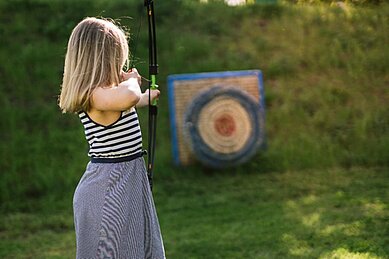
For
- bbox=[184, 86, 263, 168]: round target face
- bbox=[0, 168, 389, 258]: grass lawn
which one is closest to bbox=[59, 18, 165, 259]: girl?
bbox=[0, 168, 389, 258]: grass lawn

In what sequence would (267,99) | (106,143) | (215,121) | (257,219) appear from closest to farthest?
(106,143) → (257,219) → (215,121) → (267,99)

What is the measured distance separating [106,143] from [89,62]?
1.02ft

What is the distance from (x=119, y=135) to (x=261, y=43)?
626 cm

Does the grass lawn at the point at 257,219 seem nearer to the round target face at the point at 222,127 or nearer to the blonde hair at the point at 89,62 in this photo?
the round target face at the point at 222,127

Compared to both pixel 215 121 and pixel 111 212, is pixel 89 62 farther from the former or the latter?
pixel 215 121

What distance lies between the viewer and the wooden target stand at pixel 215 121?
7.16 meters

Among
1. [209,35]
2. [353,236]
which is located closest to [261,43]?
[209,35]

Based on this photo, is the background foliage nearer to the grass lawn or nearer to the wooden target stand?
the grass lawn

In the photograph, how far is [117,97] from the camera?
2.73 metres

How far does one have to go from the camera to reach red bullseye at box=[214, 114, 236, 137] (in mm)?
7199

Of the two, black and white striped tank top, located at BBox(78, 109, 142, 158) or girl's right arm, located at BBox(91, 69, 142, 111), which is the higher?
girl's right arm, located at BBox(91, 69, 142, 111)

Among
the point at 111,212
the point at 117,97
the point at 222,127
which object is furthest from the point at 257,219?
the point at 117,97

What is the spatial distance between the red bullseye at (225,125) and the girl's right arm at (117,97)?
175 inches

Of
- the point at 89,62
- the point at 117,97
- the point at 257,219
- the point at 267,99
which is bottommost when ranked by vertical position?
the point at 257,219
